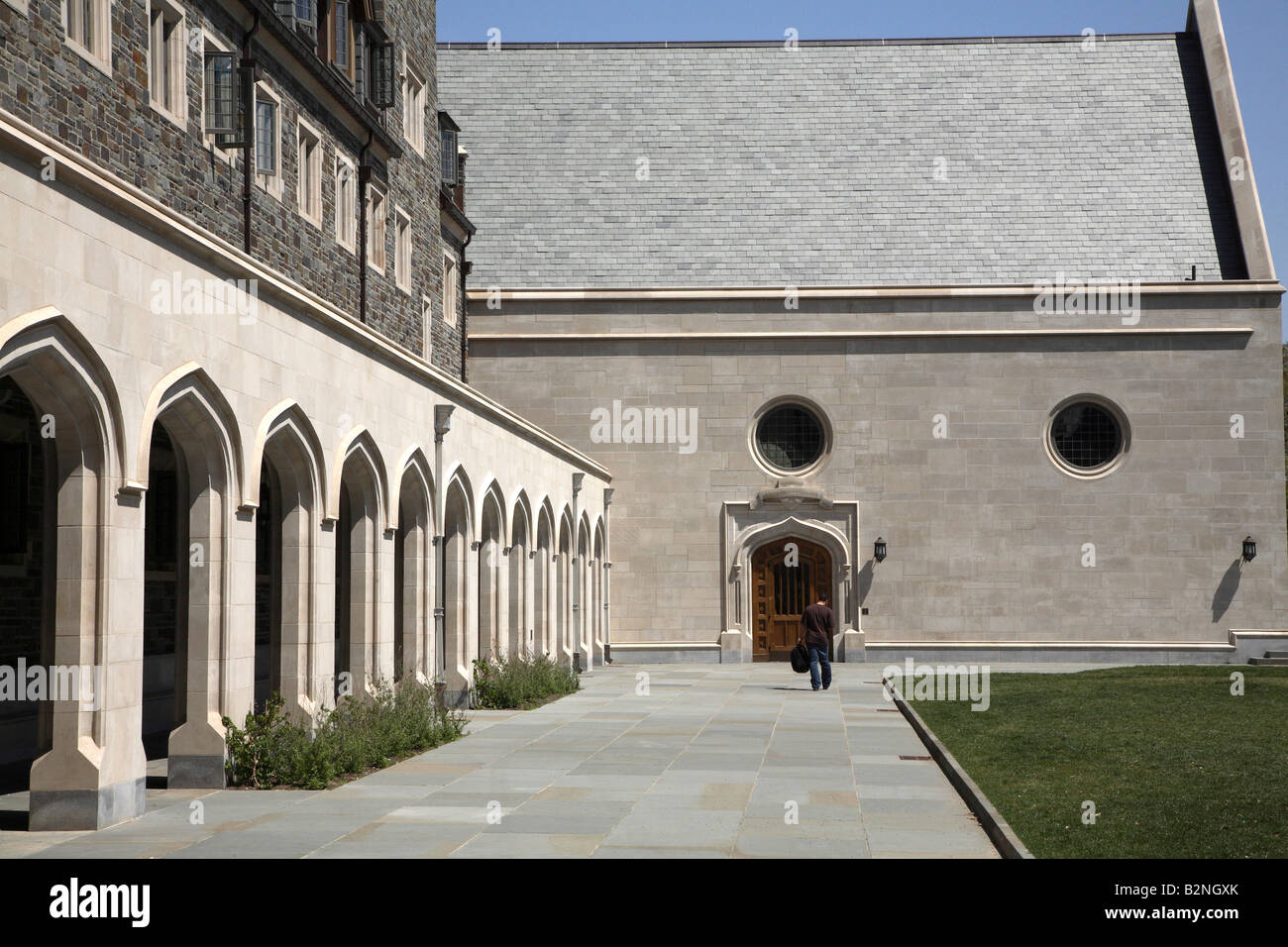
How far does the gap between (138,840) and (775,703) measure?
47.3 ft

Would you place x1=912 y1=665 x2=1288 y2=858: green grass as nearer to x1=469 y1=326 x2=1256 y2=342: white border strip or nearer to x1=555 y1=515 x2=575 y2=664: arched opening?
x1=555 y1=515 x2=575 y2=664: arched opening

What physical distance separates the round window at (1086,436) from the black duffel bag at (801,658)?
1072 cm

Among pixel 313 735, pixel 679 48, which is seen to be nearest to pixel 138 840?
pixel 313 735

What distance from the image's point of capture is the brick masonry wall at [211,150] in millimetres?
14297

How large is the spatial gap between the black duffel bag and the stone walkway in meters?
7.83

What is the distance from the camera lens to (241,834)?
34.3ft

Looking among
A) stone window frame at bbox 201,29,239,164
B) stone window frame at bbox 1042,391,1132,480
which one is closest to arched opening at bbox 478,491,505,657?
stone window frame at bbox 201,29,239,164

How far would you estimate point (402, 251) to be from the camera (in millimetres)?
27484

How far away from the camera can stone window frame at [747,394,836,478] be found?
3522cm

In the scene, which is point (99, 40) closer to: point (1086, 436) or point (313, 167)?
point (313, 167)

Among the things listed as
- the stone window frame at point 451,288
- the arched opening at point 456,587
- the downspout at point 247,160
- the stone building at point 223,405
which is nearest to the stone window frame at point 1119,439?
the stone building at point 223,405

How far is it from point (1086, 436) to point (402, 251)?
17583 millimetres

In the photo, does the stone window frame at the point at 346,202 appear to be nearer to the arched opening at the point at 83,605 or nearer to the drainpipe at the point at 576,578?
the drainpipe at the point at 576,578
